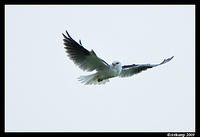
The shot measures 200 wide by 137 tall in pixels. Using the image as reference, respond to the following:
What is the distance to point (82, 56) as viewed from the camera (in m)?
15.9

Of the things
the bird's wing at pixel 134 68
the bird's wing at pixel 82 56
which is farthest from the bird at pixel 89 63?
the bird's wing at pixel 134 68

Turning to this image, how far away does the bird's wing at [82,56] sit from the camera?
15.7 m

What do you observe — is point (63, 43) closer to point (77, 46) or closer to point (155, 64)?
point (77, 46)

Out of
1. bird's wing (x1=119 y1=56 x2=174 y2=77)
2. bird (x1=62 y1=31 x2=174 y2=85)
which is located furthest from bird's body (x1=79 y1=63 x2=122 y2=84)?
bird's wing (x1=119 y1=56 x2=174 y2=77)

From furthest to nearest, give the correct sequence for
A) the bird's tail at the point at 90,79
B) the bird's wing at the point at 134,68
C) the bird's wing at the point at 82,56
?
1. the bird's wing at the point at 134,68
2. the bird's tail at the point at 90,79
3. the bird's wing at the point at 82,56

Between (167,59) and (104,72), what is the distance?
1.82m

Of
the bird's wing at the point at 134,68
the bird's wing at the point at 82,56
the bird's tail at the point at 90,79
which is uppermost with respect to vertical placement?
the bird's wing at the point at 82,56

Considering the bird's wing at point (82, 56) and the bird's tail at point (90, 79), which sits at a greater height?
the bird's wing at point (82, 56)

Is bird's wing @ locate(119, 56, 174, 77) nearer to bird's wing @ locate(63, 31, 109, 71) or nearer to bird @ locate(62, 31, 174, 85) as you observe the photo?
bird @ locate(62, 31, 174, 85)

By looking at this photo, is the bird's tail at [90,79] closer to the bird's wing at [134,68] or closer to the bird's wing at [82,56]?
the bird's wing at [82,56]

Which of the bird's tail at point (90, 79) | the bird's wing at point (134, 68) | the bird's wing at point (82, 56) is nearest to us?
the bird's wing at point (82, 56)

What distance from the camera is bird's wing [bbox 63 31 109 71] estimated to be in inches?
619

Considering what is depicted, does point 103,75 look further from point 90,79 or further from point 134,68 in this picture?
point 134,68
